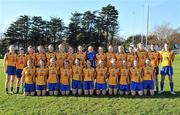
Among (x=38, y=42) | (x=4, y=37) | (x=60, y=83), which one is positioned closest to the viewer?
(x=60, y=83)

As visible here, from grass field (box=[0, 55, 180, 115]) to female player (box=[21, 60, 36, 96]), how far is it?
0.42 m

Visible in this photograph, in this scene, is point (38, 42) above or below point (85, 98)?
above

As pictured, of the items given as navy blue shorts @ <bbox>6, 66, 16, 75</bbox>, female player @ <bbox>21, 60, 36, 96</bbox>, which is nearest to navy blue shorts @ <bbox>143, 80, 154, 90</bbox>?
A: female player @ <bbox>21, 60, 36, 96</bbox>

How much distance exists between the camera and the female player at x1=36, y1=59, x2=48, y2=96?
14.1 metres

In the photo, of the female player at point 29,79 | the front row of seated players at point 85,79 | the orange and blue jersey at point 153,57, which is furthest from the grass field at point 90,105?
the orange and blue jersey at point 153,57

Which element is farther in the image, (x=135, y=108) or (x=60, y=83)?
(x=60, y=83)

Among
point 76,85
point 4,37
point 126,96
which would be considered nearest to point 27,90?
point 76,85

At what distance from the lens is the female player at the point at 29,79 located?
14.1 meters

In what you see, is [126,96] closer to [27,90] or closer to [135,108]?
[135,108]

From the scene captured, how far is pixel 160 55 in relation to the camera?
14.7m

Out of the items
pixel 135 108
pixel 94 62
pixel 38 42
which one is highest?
pixel 38 42

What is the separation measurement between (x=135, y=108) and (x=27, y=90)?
4.44 m

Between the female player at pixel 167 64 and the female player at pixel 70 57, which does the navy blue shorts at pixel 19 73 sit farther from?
the female player at pixel 167 64

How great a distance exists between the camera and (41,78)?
1413 cm
